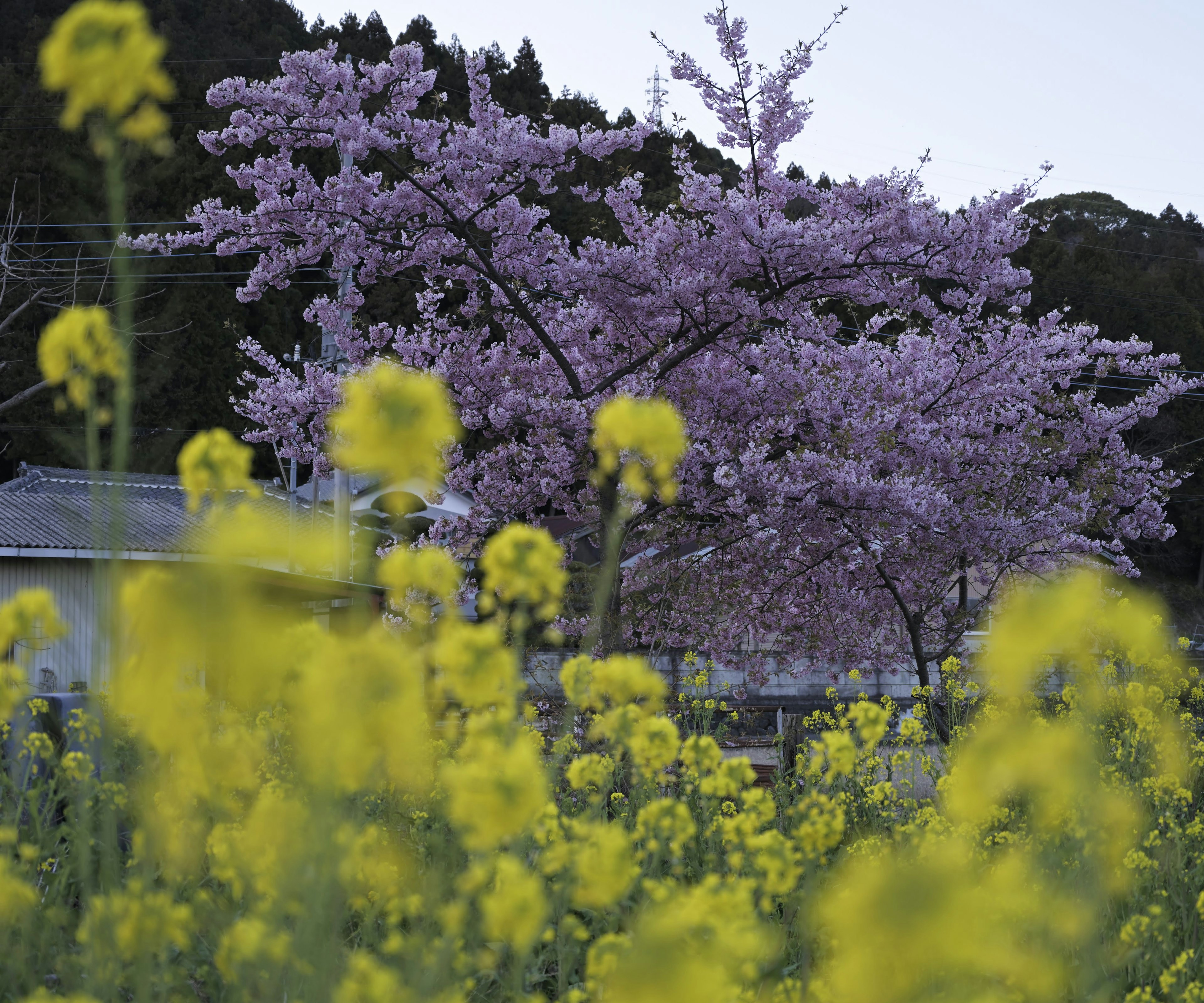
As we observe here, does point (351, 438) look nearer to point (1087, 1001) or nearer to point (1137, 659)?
point (1087, 1001)

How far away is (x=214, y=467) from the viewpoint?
166 centimetres

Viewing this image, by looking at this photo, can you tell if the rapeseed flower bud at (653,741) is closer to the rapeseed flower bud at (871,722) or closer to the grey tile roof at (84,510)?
the rapeseed flower bud at (871,722)

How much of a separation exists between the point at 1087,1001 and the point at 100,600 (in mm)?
1861

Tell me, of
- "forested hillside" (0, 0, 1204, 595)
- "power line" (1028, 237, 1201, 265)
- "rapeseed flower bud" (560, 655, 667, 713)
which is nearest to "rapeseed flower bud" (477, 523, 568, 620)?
"rapeseed flower bud" (560, 655, 667, 713)

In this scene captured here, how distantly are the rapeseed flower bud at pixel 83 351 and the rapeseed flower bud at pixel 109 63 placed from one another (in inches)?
14.7

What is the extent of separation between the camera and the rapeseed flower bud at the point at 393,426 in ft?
4.61

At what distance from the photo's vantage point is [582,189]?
24.3ft

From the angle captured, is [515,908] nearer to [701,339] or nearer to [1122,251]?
[701,339]

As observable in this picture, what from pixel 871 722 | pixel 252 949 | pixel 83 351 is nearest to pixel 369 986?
pixel 252 949

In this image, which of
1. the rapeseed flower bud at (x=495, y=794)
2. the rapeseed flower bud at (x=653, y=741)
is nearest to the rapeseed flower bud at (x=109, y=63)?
the rapeseed flower bud at (x=495, y=794)

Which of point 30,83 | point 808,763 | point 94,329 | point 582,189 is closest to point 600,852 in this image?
point 94,329

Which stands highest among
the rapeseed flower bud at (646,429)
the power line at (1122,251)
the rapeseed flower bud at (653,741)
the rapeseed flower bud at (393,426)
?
the power line at (1122,251)

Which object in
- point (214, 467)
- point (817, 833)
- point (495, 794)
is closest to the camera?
point (495, 794)

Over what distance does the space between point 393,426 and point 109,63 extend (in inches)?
25.2
